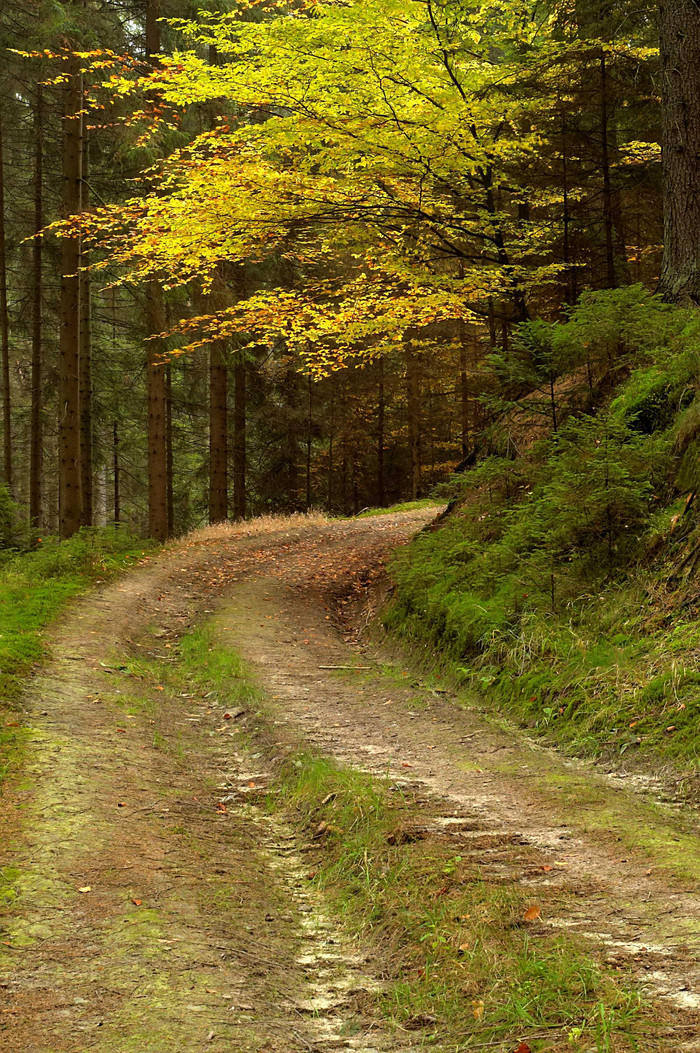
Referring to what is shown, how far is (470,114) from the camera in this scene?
9.94 m

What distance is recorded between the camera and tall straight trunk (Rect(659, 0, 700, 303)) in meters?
9.09

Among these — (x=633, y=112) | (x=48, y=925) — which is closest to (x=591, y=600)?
(x=48, y=925)

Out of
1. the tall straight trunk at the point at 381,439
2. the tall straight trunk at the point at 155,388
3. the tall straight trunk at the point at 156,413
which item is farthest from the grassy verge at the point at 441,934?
the tall straight trunk at the point at 381,439

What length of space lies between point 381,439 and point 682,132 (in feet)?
60.3

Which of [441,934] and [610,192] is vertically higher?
[610,192]

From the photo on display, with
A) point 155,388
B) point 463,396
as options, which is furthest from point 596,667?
point 463,396

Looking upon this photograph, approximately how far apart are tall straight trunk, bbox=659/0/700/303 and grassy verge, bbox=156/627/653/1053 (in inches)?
282

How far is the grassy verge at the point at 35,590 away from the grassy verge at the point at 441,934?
2176mm

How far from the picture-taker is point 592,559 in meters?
7.43

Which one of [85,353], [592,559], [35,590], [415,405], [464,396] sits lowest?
[35,590]

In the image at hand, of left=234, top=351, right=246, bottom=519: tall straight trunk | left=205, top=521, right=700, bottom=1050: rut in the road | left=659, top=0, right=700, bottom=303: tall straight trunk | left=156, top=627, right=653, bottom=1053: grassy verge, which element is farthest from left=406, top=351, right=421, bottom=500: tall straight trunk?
left=156, top=627, right=653, bottom=1053: grassy verge

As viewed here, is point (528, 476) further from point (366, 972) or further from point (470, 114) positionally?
point (366, 972)

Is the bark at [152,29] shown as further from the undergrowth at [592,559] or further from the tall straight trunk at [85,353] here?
the undergrowth at [592,559]

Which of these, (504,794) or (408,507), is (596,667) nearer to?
(504,794)
